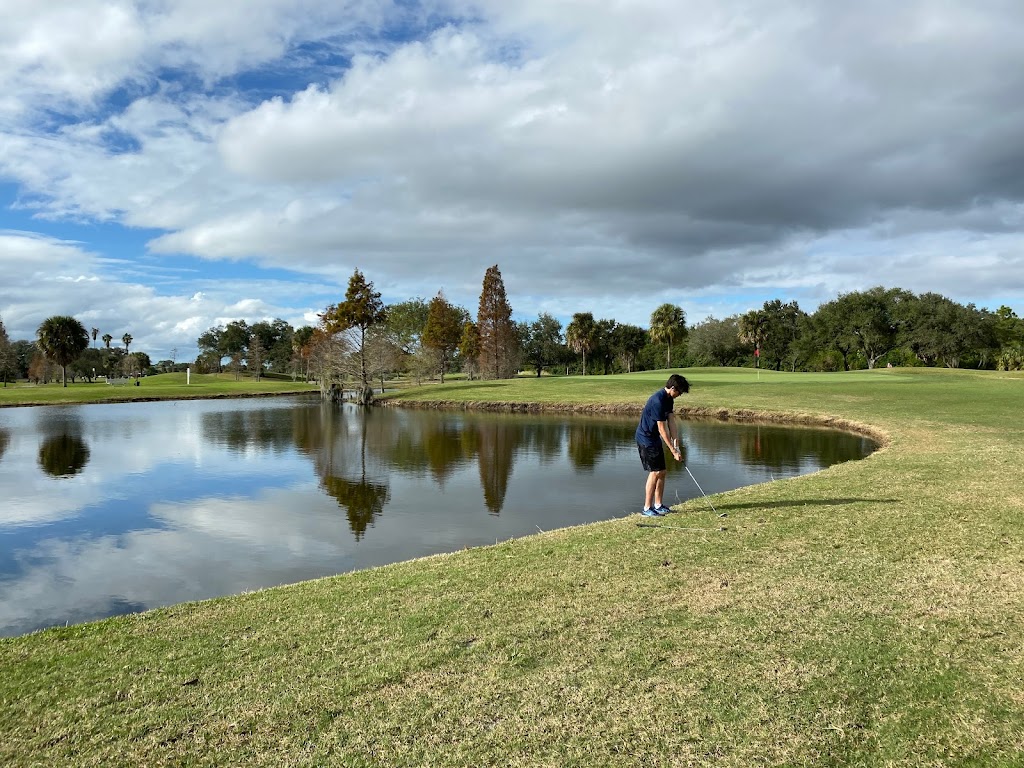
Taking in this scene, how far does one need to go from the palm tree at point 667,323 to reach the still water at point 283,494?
63.1 metres

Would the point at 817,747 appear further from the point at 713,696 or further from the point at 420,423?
the point at 420,423

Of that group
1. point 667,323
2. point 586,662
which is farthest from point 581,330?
point 586,662

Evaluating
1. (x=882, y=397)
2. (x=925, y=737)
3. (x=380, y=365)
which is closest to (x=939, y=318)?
(x=882, y=397)

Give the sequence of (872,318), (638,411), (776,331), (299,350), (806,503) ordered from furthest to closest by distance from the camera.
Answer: (299,350) < (776,331) < (872,318) < (638,411) < (806,503)

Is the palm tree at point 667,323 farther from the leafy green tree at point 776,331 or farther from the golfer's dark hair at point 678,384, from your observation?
the golfer's dark hair at point 678,384

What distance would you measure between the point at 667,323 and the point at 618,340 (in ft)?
44.5

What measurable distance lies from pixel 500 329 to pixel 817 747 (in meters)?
70.9

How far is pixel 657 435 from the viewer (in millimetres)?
10648

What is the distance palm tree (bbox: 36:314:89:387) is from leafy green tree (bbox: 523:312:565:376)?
2506 inches

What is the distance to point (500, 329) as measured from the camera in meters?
74.3

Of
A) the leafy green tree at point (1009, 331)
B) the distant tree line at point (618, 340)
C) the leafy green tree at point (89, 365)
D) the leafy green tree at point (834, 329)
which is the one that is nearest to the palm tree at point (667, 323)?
the distant tree line at point (618, 340)

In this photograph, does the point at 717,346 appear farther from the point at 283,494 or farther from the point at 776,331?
the point at 283,494

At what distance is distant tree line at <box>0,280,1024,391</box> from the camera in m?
55.9

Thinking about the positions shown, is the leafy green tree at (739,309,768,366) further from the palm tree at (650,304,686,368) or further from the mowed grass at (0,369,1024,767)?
the mowed grass at (0,369,1024,767)
